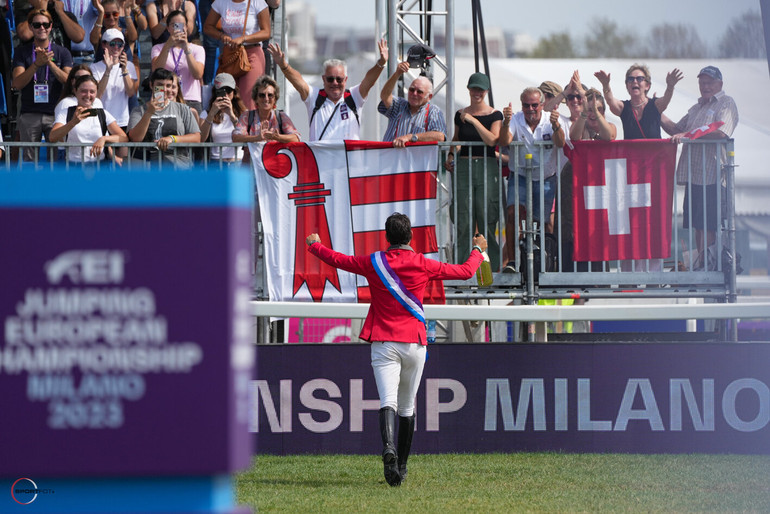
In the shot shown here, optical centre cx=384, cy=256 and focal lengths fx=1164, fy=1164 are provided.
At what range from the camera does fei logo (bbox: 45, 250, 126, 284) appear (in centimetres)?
288

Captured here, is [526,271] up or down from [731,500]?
up

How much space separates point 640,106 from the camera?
37.1ft

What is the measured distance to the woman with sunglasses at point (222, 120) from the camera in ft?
35.7

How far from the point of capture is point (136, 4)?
13.5 meters

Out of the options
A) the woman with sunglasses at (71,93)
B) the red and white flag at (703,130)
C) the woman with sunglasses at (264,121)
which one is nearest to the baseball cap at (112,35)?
the woman with sunglasses at (71,93)

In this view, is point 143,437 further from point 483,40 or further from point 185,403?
point 483,40

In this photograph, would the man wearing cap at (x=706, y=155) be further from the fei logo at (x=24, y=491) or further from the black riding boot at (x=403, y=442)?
the fei logo at (x=24, y=491)

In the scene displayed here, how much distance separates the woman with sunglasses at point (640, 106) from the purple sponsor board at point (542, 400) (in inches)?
82.9

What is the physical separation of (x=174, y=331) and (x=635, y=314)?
803 cm

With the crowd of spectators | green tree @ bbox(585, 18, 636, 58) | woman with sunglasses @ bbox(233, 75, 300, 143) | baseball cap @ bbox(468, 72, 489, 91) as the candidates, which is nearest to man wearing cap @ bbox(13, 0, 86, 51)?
the crowd of spectators

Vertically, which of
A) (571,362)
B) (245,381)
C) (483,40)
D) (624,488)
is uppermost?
(483,40)

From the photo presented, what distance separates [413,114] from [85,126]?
10.2 ft

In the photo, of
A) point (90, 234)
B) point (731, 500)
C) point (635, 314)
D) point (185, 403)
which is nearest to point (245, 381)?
point (185, 403)

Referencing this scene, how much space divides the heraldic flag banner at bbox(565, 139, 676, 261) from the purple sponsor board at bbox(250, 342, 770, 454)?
914mm
